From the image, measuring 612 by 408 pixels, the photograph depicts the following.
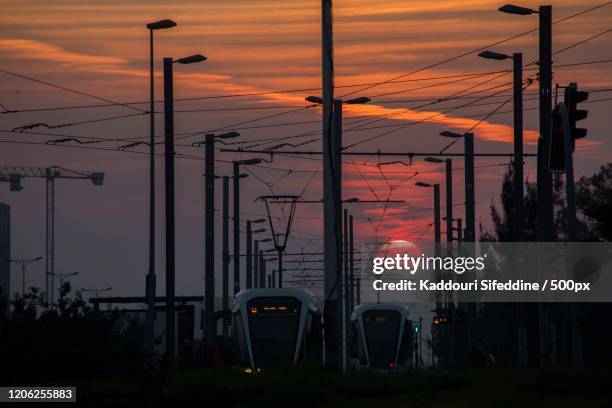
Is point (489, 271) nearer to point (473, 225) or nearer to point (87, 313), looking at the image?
point (473, 225)

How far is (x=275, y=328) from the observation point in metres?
43.8

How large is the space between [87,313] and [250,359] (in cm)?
2630

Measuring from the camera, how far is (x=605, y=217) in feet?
116

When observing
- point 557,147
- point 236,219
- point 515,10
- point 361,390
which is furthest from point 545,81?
point 236,219

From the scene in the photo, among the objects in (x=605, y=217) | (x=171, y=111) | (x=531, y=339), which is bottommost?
(x=531, y=339)

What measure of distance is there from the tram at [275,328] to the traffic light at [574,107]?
1703cm

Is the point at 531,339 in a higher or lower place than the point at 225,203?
lower

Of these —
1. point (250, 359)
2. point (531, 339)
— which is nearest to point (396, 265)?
point (531, 339)

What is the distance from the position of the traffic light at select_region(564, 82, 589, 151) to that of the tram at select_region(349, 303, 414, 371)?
31.4m

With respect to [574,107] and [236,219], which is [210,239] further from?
[574,107]

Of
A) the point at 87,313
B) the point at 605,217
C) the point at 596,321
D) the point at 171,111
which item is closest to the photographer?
the point at 605,217

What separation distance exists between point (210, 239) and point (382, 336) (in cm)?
866

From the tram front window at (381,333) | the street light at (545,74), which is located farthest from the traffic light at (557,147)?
the tram front window at (381,333)

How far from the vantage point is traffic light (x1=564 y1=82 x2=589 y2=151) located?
91.8 ft
